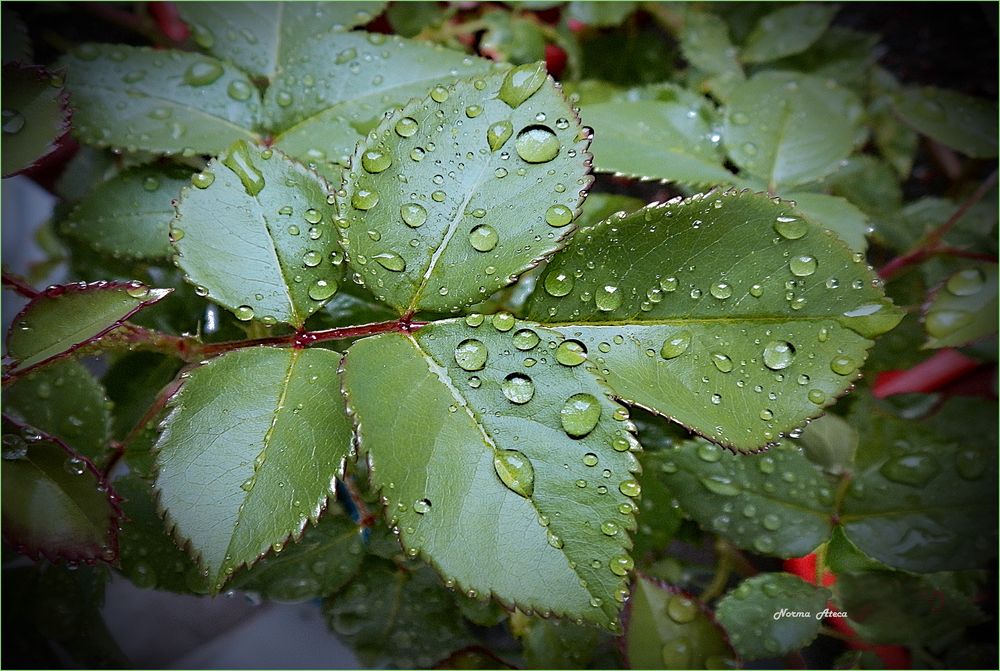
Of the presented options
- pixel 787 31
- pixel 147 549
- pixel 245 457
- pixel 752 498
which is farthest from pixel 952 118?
pixel 147 549

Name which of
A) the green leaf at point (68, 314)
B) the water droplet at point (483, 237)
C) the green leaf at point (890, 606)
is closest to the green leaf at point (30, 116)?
the green leaf at point (68, 314)

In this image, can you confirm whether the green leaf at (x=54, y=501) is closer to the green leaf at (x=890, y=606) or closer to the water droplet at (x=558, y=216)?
the water droplet at (x=558, y=216)

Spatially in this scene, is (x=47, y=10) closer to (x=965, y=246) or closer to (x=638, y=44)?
(x=638, y=44)

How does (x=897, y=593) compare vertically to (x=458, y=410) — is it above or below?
below

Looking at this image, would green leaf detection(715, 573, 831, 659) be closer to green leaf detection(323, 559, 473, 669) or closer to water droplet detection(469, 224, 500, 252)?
green leaf detection(323, 559, 473, 669)

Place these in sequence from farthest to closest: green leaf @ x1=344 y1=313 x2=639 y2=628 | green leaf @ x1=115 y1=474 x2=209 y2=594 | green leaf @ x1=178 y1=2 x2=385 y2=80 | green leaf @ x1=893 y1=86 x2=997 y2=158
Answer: green leaf @ x1=893 y1=86 x2=997 y2=158
green leaf @ x1=178 y1=2 x2=385 y2=80
green leaf @ x1=115 y1=474 x2=209 y2=594
green leaf @ x1=344 y1=313 x2=639 y2=628

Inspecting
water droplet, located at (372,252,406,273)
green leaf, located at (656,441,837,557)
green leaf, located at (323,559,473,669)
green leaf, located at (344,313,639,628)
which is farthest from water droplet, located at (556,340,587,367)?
green leaf, located at (323,559,473,669)

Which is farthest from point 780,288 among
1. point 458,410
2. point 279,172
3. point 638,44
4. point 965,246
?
point 638,44
